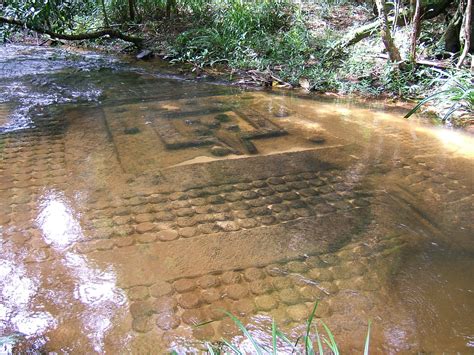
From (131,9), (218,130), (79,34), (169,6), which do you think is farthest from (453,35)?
(131,9)

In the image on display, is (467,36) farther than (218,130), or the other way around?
(467,36)

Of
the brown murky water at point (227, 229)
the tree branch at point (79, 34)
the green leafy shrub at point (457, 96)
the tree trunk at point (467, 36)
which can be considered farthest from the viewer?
the tree branch at point (79, 34)

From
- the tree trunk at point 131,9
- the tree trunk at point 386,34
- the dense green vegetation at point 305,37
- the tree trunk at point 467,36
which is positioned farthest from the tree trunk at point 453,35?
the tree trunk at point 131,9

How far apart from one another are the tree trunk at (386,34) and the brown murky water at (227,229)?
163cm

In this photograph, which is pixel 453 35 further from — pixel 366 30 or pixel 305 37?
pixel 305 37

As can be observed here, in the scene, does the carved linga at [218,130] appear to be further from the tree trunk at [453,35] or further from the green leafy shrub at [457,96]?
the tree trunk at [453,35]

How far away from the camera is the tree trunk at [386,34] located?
207 inches

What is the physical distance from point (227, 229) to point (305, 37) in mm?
5531

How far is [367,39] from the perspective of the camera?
6988 millimetres

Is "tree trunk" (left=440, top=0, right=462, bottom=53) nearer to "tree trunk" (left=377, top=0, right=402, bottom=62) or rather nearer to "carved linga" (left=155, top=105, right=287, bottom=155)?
"tree trunk" (left=377, top=0, right=402, bottom=62)

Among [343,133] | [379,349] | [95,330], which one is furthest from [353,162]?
[95,330]

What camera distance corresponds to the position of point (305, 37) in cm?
709

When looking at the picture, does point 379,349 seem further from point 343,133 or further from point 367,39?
point 367,39

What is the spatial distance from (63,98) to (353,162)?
11.4ft
